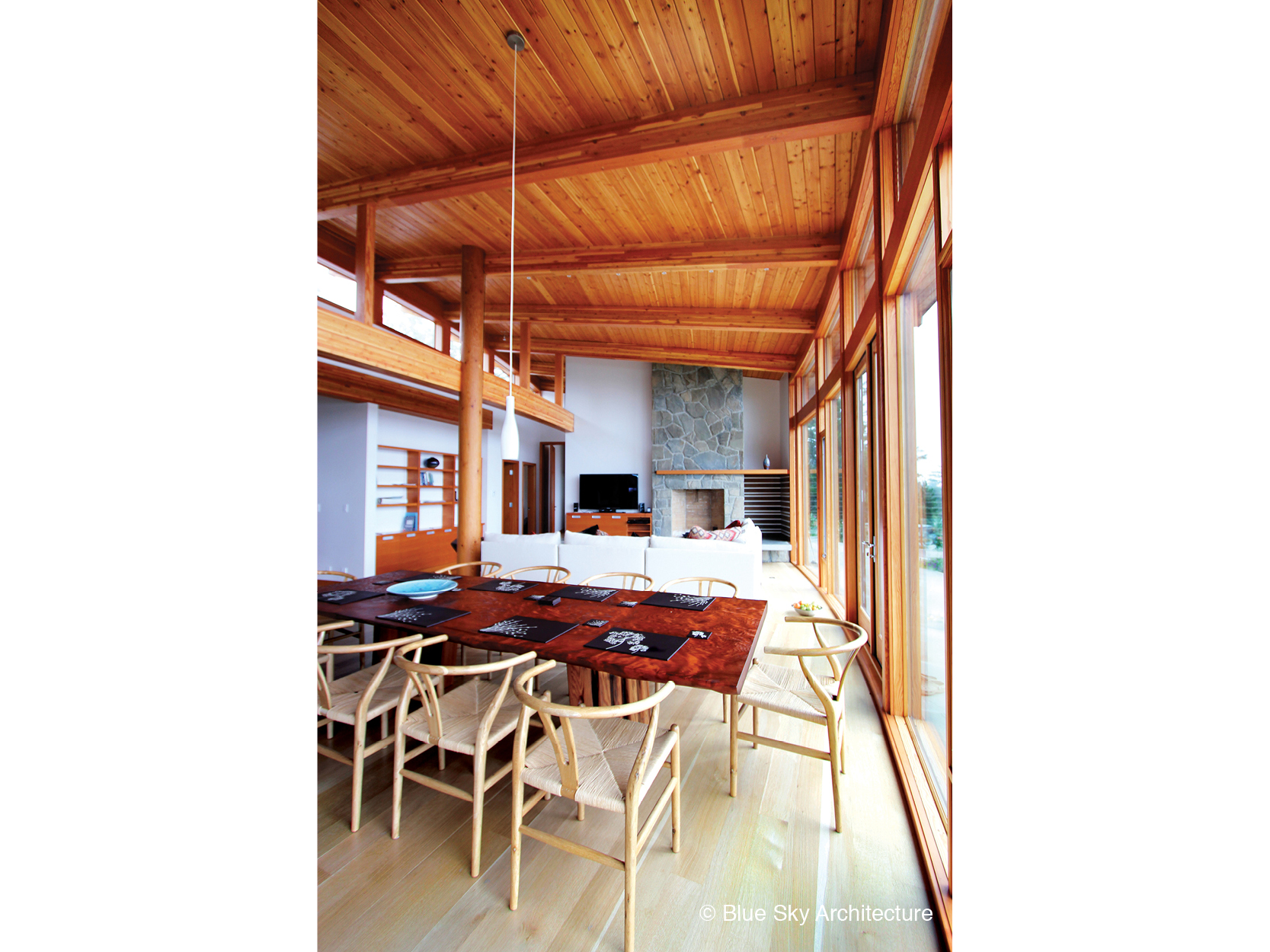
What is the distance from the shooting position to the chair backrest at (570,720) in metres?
1.25

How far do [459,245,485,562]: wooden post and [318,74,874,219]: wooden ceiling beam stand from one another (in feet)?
4.06

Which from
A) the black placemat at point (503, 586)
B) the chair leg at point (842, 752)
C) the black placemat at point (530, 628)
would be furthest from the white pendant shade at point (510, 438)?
the chair leg at point (842, 752)

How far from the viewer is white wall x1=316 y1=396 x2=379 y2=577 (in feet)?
20.7

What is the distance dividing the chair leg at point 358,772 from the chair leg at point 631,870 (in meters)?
1.09

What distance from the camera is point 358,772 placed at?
175cm

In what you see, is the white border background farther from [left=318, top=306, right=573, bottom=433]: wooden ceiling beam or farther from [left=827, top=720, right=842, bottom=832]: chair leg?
[left=318, top=306, right=573, bottom=433]: wooden ceiling beam

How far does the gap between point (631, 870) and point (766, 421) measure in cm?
861

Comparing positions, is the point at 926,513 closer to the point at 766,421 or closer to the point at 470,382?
the point at 470,382

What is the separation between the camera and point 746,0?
206 cm
